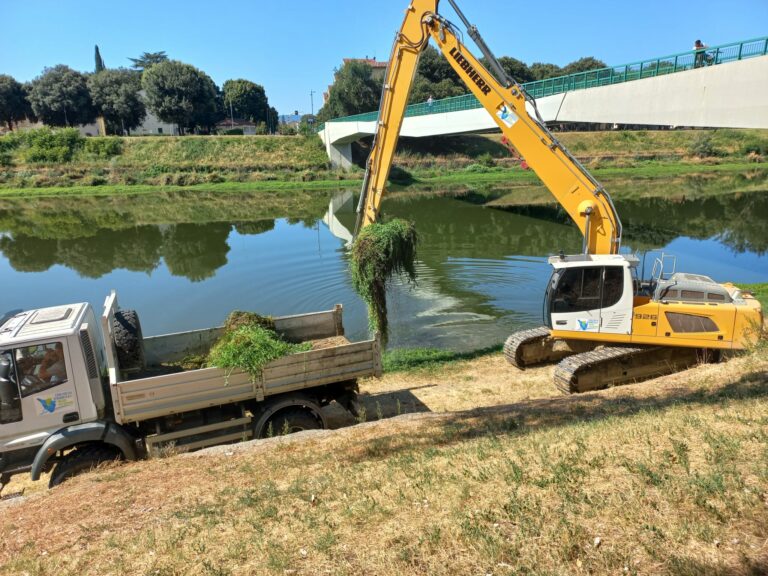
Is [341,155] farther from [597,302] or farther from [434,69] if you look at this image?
[597,302]

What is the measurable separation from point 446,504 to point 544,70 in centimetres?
Result: 9590

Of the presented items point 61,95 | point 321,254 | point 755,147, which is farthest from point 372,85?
point 321,254

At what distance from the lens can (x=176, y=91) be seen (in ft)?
222

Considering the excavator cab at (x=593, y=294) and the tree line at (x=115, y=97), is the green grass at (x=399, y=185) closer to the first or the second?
the tree line at (x=115, y=97)

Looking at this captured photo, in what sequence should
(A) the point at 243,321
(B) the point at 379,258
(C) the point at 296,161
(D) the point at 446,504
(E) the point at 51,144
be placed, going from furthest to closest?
(C) the point at 296,161 → (E) the point at 51,144 → (B) the point at 379,258 → (A) the point at 243,321 → (D) the point at 446,504

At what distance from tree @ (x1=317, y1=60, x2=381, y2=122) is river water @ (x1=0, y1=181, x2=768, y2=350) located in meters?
33.4

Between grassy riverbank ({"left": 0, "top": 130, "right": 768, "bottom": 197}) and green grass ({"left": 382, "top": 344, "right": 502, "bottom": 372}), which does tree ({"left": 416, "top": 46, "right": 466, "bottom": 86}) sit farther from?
green grass ({"left": 382, "top": 344, "right": 502, "bottom": 372})

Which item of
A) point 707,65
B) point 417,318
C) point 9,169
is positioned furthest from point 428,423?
point 9,169

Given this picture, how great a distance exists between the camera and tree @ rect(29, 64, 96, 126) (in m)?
68.7

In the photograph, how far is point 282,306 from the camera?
650 inches

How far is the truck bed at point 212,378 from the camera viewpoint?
7098 mm

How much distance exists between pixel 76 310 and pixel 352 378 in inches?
169

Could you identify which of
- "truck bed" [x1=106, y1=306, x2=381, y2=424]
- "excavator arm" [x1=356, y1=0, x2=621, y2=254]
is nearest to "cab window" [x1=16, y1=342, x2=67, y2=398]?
"truck bed" [x1=106, y1=306, x2=381, y2=424]

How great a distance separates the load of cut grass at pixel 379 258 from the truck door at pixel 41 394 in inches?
253
